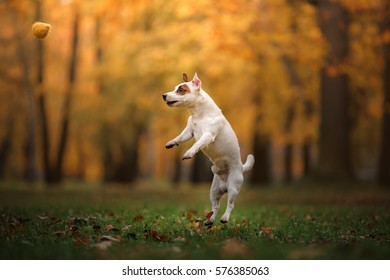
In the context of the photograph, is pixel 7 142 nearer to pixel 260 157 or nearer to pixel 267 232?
pixel 260 157

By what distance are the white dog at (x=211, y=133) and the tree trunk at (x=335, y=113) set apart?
12803 millimetres

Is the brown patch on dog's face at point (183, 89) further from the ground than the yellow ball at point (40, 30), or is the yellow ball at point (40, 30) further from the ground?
the yellow ball at point (40, 30)

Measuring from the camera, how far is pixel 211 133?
7.64 metres

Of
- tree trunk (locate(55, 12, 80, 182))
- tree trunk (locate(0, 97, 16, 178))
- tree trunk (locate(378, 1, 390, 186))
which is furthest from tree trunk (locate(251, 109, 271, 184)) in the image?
tree trunk (locate(0, 97, 16, 178))

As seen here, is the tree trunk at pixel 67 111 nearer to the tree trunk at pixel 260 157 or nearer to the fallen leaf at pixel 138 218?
the tree trunk at pixel 260 157

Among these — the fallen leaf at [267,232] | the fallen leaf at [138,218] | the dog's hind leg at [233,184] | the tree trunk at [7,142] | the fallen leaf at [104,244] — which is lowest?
the tree trunk at [7,142]

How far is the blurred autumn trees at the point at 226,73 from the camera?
20.4 m

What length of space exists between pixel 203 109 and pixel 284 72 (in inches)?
773

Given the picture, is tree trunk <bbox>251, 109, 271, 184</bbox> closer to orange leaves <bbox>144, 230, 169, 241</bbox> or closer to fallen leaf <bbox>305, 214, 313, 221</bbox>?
fallen leaf <bbox>305, 214, 313, 221</bbox>

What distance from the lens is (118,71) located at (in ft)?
81.5

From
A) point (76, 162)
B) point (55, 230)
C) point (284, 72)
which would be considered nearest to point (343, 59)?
point (284, 72)

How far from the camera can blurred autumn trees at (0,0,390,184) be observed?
66.8 feet

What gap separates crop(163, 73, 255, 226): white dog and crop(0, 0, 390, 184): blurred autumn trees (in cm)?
1097

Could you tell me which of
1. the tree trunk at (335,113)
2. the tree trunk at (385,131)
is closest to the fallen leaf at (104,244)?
the tree trunk at (335,113)
